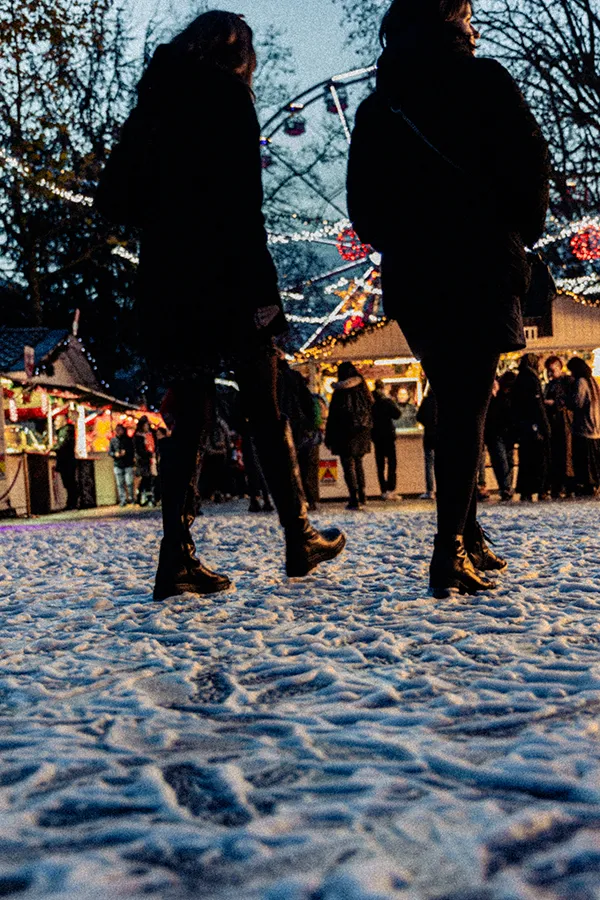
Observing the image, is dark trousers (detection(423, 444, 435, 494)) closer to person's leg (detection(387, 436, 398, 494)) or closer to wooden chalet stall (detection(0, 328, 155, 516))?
person's leg (detection(387, 436, 398, 494))

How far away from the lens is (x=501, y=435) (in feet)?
44.1

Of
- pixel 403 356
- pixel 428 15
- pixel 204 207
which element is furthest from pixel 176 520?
pixel 403 356

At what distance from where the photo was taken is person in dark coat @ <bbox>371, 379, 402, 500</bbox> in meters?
15.9

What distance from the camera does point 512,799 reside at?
146 centimetres

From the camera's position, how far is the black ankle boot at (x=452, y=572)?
364cm

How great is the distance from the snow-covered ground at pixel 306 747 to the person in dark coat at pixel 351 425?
369 inches

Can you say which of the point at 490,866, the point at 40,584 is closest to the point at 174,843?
the point at 490,866

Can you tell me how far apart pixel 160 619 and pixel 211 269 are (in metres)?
1.32

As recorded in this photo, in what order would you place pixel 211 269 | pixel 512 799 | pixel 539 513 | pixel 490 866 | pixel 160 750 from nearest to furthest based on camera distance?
pixel 490 866, pixel 512 799, pixel 160 750, pixel 211 269, pixel 539 513

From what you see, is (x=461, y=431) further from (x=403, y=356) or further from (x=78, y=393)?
(x=78, y=393)

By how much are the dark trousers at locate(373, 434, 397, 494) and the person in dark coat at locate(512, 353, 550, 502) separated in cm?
284

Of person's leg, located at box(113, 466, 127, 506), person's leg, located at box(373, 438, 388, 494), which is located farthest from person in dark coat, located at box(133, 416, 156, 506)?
person's leg, located at box(373, 438, 388, 494)

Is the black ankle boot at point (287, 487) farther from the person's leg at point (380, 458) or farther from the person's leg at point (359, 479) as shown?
the person's leg at point (380, 458)

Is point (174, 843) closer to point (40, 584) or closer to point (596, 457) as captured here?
point (40, 584)
